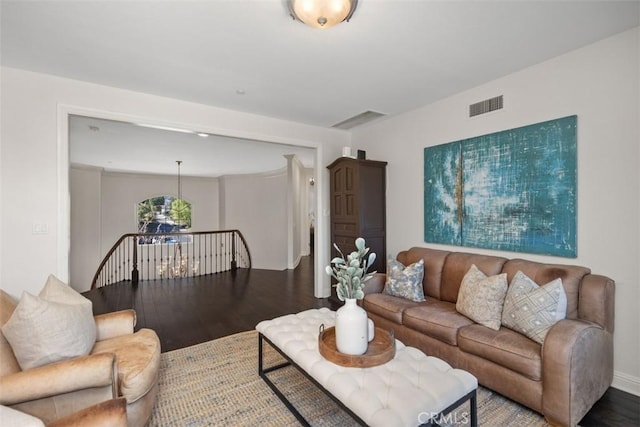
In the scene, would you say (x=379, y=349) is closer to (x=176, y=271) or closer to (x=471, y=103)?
(x=471, y=103)

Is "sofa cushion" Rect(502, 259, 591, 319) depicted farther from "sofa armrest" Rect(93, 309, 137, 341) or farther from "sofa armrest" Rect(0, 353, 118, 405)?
"sofa armrest" Rect(93, 309, 137, 341)

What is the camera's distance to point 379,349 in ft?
5.92

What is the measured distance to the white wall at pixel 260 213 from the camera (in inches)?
315

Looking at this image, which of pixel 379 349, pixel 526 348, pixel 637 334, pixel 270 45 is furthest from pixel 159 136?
pixel 637 334

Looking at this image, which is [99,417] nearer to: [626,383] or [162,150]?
[626,383]

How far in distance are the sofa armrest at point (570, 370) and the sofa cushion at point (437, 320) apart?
610mm

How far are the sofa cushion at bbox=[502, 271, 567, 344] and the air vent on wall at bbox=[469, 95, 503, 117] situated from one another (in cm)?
179

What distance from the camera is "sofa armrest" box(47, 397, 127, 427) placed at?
1.19 metres

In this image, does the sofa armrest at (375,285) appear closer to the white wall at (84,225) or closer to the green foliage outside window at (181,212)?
the white wall at (84,225)

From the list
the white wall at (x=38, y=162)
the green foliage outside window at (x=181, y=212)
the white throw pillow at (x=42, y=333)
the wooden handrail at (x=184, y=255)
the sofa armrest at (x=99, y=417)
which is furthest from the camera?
the green foliage outside window at (x=181, y=212)

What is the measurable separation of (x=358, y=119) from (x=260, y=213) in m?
5.28

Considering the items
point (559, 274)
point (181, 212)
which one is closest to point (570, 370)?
point (559, 274)

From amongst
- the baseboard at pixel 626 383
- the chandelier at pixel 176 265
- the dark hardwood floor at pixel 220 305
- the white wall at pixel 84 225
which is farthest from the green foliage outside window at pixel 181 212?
the baseboard at pixel 626 383

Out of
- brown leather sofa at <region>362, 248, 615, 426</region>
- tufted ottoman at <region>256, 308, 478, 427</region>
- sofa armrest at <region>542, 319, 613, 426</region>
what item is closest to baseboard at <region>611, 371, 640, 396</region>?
brown leather sofa at <region>362, 248, 615, 426</region>
